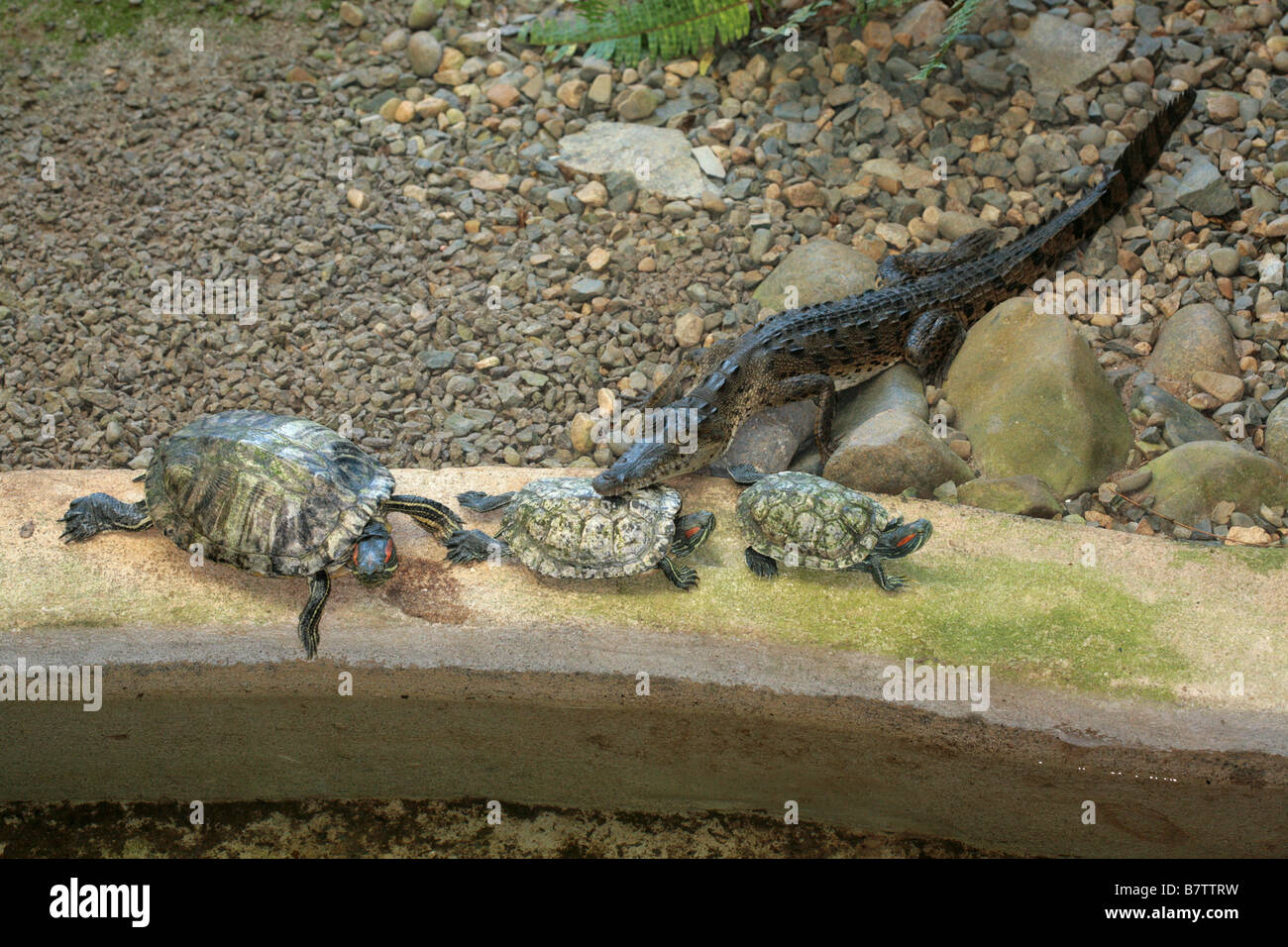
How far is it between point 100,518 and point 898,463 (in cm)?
319

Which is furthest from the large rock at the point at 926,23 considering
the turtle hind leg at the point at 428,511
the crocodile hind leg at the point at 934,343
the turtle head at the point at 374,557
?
the turtle head at the point at 374,557

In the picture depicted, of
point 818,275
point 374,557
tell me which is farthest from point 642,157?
point 374,557

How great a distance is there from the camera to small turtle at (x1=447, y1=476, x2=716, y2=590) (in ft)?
12.3

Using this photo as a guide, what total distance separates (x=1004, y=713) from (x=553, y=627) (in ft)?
4.96

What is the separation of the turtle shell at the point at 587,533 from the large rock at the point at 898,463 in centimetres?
90

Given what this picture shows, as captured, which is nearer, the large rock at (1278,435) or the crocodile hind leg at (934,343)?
the large rock at (1278,435)

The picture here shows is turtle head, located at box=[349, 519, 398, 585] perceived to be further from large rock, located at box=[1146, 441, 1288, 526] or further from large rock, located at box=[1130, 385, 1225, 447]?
large rock, located at box=[1130, 385, 1225, 447]

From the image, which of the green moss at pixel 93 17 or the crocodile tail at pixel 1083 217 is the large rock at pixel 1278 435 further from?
the green moss at pixel 93 17

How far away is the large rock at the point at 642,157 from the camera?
588 centimetres

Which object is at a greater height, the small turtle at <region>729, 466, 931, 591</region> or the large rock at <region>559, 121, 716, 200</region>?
the large rock at <region>559, 121, 716, 200</region>

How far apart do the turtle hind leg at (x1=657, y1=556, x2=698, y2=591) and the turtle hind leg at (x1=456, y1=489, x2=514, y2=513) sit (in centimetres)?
73

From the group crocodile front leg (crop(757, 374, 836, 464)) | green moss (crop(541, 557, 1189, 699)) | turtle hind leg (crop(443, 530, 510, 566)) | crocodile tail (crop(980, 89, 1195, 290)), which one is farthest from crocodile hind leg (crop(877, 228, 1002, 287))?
turtle hind leg (crop(443, 530, 510, 566))

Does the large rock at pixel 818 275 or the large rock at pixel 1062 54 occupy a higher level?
the large rock at pixel 1062 54

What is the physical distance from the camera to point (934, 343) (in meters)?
5.11
